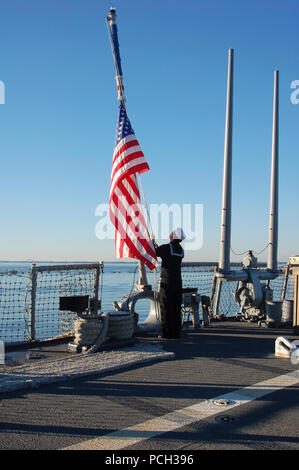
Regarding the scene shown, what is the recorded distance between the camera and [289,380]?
550cm

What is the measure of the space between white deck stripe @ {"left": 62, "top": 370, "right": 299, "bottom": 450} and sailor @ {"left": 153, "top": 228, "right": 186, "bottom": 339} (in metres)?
2.93

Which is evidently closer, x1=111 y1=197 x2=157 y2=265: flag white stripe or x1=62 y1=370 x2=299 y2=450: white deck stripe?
x1=62 y1=370 x2=299 y2=450: white deck stripe

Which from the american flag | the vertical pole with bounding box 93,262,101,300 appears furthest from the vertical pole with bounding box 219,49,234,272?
the vertical pole with bounding box 93,262,101,300

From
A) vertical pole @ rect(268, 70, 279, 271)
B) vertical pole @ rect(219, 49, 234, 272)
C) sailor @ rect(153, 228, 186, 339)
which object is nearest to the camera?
sailor @ rect(153, 228, 186, 339)

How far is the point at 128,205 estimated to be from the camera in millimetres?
8086

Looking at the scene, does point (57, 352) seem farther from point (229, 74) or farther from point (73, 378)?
point (229, 74)

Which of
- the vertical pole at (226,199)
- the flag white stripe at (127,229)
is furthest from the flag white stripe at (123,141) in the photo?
the vertical pole at (226,199)

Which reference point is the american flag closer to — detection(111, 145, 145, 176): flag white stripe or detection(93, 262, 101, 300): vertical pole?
detection(111, 145, 145, 176): flag white stripe

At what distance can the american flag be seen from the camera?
315 inches

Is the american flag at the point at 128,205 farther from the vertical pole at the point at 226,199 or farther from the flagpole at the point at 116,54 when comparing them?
the vertical pole at the point at 226,199

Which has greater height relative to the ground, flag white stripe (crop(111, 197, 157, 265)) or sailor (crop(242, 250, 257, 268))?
flag white stripe (crop(111, 197, 157, 265))

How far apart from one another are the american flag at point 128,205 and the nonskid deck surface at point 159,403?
5.79 feet

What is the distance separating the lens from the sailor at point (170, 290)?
8.22m
